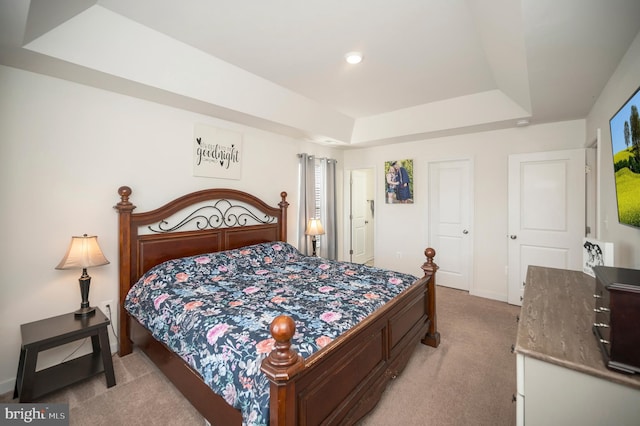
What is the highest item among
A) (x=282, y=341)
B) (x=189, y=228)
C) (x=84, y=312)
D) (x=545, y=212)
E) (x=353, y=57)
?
(x=353, y=57)

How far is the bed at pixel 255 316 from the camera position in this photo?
1349mm

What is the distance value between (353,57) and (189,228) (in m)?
2.45

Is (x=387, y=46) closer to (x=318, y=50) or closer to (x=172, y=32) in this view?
(x=318, y=50)

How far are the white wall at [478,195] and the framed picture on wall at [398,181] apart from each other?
8cm

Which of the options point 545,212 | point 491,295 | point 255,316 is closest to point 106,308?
point 255,316

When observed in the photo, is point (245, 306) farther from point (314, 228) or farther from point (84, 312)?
point (314, 228)

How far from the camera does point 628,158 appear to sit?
151cm

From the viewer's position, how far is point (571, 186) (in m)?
3.45

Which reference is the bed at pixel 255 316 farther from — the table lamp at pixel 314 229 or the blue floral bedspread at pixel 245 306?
the table lamp at pixel 314 229

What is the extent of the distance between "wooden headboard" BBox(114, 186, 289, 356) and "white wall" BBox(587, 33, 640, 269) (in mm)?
3349

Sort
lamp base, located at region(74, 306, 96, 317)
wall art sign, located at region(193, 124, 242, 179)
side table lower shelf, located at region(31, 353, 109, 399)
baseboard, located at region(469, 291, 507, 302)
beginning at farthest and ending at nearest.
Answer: baseboard, located at region(469, 291, 507, 302), wall art sign, located at region(193, 124, 242, 179), lamp base, located at region(74, 306, 96, 317), side table lower shelf, located at region(31, 353, 109, 399)

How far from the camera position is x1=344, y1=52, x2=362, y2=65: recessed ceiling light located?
2.58 metres

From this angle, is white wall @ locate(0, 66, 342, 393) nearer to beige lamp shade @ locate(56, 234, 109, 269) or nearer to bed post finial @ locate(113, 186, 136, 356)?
bed post finial @ locate(113, 186, 136, 356)

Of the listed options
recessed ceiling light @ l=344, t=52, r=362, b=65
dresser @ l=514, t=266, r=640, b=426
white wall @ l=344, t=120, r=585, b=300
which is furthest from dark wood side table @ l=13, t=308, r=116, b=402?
white wall @ l=344, t=120, r=585, b=300
